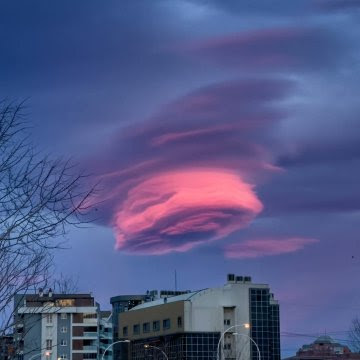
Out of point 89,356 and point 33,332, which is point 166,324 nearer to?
point 89,356

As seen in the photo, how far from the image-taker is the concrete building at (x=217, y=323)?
178 m

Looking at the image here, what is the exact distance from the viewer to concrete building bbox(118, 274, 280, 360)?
586 feet

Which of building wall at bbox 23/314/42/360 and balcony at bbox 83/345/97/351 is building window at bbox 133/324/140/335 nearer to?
balcony at bbox 83/345/97/351

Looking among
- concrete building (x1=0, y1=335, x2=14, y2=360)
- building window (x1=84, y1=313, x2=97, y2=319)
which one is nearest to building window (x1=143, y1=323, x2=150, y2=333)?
building window (x1=84, y1=313, x2=97, y2=319)

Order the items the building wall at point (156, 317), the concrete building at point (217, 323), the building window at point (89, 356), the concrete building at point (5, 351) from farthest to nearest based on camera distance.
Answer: the building wall at point (156, 317) → the concrete building at point (217, 323) → the building window at point (89, 356) → the concrete building at point (5, 351)

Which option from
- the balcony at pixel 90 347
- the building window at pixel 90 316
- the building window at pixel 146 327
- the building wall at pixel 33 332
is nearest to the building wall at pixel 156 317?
the building window at pixel 146 327

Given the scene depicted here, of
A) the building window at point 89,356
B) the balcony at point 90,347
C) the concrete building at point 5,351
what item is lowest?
the concrete building at point 5,351

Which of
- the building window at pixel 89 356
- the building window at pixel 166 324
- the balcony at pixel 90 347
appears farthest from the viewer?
the building window at pixel 166 324

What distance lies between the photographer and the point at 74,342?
170125 mm

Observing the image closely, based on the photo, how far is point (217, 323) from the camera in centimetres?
18112

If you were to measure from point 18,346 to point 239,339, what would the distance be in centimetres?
15506

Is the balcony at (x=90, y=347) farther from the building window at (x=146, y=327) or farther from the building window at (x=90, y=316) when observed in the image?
the building window at (x=146, y=327)

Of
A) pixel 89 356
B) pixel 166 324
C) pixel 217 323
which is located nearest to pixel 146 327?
pixel 166 324

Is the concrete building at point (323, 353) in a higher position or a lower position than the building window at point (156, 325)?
lower
